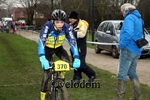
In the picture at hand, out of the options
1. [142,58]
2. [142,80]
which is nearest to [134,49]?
[142,80]

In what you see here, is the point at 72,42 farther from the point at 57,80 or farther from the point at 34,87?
the point at 34,87

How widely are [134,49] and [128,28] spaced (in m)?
0.45

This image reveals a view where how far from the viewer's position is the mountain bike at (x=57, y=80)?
4883 mm

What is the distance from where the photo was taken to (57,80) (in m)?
5.14

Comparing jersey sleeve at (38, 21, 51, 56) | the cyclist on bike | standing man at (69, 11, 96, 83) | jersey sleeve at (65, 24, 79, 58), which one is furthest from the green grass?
jersey sleeve at (38, 21, 51, 56)

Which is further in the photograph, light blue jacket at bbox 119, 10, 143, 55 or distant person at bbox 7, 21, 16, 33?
distant person at bbox 7, 21, 16, 33

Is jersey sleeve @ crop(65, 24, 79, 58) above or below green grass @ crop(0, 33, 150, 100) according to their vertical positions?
above

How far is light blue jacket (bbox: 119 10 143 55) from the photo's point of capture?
6.00 meters

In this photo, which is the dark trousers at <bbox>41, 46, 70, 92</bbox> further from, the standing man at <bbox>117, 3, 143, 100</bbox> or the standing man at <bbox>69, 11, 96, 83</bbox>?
the standing man at <bbox>69, 11, 96, 83</bbox>

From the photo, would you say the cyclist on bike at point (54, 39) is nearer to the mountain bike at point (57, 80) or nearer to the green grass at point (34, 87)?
the mountain bike at point (57, 80)

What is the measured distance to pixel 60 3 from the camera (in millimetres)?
44719

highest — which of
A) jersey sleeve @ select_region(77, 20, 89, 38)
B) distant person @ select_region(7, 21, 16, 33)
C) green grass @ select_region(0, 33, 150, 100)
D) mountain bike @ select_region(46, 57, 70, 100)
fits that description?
jersey sleeve @ select_region(77, 20, 89, 38)

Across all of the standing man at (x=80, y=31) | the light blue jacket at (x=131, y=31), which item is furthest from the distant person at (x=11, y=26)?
the light blue jacket at (x=131, y=31)

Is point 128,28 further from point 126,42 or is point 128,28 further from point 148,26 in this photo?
point 148,26
